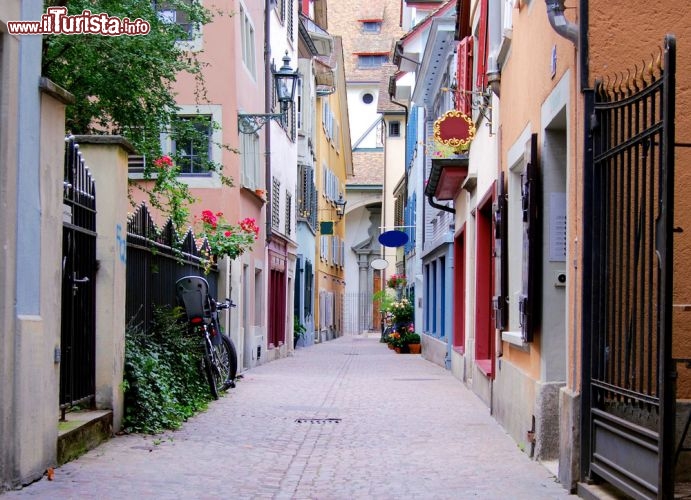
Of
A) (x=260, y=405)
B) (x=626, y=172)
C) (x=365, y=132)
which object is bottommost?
(x=260, y=405)

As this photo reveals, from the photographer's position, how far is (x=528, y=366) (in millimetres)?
9805

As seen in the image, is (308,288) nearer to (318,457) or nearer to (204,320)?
(204,320)

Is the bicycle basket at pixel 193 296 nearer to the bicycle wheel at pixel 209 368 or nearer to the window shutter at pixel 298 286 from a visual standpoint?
the bicycle wheel at pixel 209 368

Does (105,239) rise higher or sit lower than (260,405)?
higher

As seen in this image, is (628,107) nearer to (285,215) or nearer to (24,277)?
(24,277)

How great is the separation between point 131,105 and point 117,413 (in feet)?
20.3

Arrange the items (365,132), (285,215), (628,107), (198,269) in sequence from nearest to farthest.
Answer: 1. (628,107)
2. (198,269)
3. (285,215)
4. (365,132)

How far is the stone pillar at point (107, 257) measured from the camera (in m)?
9.62

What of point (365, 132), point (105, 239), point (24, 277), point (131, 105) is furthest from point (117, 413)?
point (365, 132)

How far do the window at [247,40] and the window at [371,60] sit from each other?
46099mm

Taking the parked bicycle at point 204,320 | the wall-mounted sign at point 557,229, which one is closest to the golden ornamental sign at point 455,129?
the parked bicycle at point 204,320

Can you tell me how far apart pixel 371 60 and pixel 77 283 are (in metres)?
62.8

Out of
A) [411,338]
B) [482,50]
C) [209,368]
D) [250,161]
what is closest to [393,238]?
[411,338]

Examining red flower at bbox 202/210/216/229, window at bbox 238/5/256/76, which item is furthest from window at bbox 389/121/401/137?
red flower at bbox 202/210/216/229
